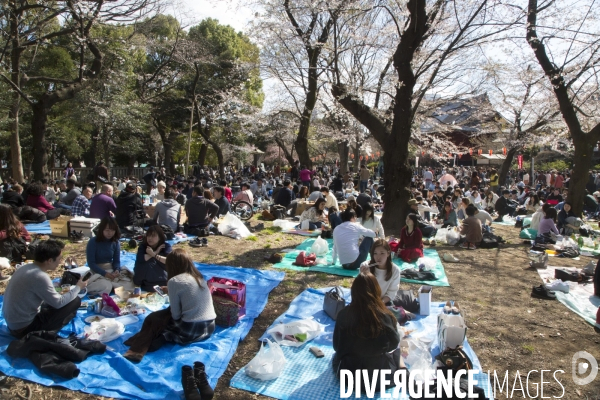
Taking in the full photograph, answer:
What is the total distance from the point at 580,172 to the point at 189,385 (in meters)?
11.3

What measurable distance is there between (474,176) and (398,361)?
51.7 ft

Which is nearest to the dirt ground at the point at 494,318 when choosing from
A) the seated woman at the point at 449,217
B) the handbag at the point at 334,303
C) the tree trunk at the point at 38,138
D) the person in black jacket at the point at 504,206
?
the handbag at the point at 334,303

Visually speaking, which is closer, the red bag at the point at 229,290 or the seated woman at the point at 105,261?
the red bag at the point at 229,290

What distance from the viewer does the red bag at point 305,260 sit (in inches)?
268

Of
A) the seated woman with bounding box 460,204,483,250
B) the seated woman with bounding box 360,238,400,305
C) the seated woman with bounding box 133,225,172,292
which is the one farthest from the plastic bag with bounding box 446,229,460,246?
the seated woman with bounding box 133,225,172,292

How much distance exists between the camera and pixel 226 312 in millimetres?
4285

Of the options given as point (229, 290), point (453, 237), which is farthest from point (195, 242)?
point (453, 237)

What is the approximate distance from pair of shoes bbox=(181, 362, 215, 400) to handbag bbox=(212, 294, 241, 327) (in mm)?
1090

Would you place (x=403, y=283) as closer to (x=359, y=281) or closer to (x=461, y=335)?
(x=461, y=335)

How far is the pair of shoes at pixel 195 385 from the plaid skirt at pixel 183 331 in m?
0.68

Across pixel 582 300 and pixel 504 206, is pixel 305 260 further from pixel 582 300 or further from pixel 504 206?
pixel 504 206

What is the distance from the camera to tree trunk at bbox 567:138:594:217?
34.7 feet

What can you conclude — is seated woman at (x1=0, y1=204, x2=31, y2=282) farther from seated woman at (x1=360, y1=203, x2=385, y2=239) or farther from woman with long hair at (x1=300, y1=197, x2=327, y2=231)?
woman with long hair at (x1=300, y1=197, x2=327, y2=231)

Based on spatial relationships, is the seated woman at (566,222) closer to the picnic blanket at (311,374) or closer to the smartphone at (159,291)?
the picnic blanket at (311,374)
